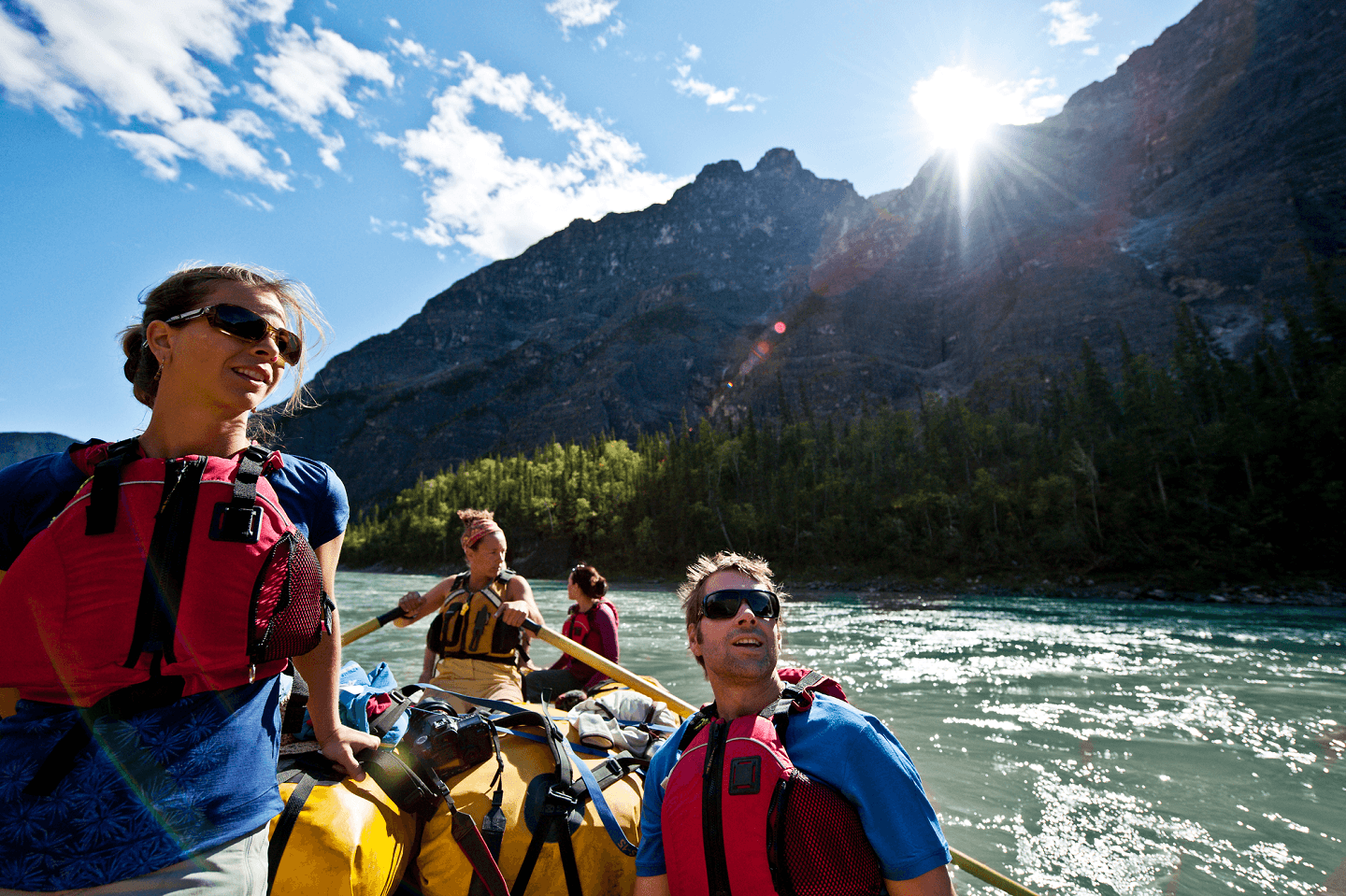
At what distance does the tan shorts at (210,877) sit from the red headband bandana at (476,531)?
12.0 ft

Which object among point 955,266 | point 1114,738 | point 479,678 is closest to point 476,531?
point 479,678

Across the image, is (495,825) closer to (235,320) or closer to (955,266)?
(235,320)

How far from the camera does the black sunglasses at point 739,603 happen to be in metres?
2.48

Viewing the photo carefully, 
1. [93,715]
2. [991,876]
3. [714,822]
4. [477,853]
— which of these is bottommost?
[991,876]

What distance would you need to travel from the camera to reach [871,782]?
75.2 inches

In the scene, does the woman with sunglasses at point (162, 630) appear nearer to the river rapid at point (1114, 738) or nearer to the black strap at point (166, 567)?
the black strap at point (166, 567)

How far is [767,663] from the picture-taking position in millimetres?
2365

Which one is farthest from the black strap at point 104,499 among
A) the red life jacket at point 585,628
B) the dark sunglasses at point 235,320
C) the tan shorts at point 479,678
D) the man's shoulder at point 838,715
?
the red life jacket at point 585,628

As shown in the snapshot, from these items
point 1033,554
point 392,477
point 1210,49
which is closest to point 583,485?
point 1033,554

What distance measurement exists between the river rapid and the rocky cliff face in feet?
219

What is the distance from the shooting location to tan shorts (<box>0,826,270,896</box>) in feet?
3.87

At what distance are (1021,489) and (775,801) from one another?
5021 cm

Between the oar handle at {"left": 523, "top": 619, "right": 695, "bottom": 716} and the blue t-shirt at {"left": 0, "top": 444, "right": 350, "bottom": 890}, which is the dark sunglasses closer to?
the blue t-shirt at {"left": 0, "top": 444, "right": 350, "bottom": 890}

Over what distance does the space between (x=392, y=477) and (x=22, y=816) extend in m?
171
